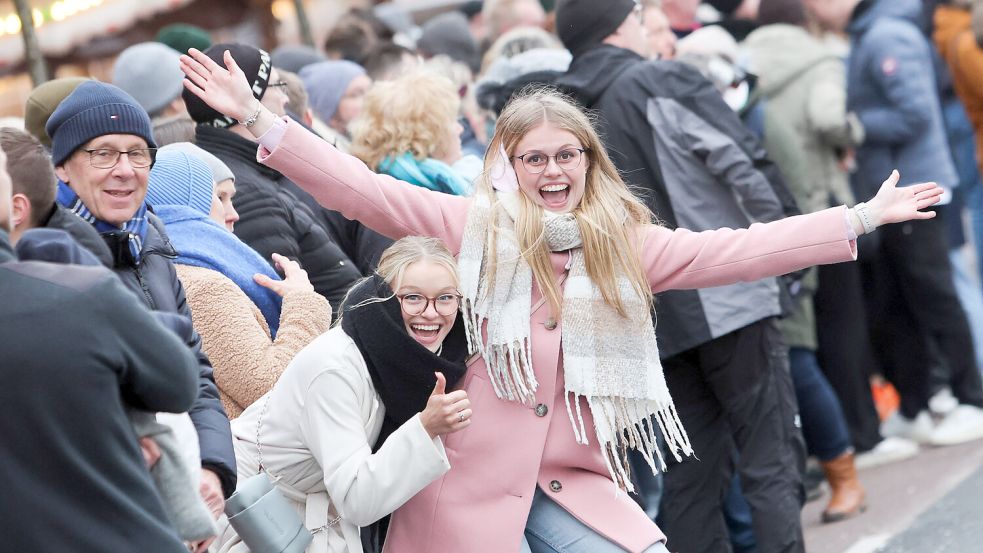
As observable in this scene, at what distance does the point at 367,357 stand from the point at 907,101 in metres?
4.98

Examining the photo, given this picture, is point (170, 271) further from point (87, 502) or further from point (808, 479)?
point (808, 479)

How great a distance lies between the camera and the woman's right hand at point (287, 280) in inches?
178

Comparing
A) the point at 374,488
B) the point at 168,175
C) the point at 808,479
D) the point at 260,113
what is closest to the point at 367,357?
the point at 374,488

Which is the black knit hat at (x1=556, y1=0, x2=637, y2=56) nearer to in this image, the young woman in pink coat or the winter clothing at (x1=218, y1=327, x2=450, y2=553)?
the young woman in pink coat

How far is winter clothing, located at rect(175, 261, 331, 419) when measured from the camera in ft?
14.0

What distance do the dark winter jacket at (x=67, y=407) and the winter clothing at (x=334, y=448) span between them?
89 cm

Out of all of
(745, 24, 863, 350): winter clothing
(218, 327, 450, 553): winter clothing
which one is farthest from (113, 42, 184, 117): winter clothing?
(745, 24, 863, 350): winter clothing

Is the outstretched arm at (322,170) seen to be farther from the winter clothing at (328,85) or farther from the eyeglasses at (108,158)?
the winter clothing at (328,85)

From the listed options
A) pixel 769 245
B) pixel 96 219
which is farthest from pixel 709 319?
pixel 96 219

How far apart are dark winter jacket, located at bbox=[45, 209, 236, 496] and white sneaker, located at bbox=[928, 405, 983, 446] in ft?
16.9

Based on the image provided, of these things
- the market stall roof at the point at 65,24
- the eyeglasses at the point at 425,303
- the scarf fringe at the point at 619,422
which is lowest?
the scarf fringe at the point at 619,422

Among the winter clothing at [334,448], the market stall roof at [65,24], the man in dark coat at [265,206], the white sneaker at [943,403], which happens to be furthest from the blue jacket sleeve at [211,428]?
the market stall roof at [65,24]

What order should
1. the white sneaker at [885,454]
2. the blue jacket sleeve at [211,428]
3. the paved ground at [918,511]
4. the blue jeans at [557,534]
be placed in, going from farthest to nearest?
the white sneaker at [885,454]
the paved ground at [918,511]
the blue jeans at [557,534]
the blue jacket sleeve at [211,428]

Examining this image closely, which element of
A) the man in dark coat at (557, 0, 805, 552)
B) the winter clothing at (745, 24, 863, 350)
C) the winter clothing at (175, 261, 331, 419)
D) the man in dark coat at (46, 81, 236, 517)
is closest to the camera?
the man in dark coat at (46, 81, 236, 517)
